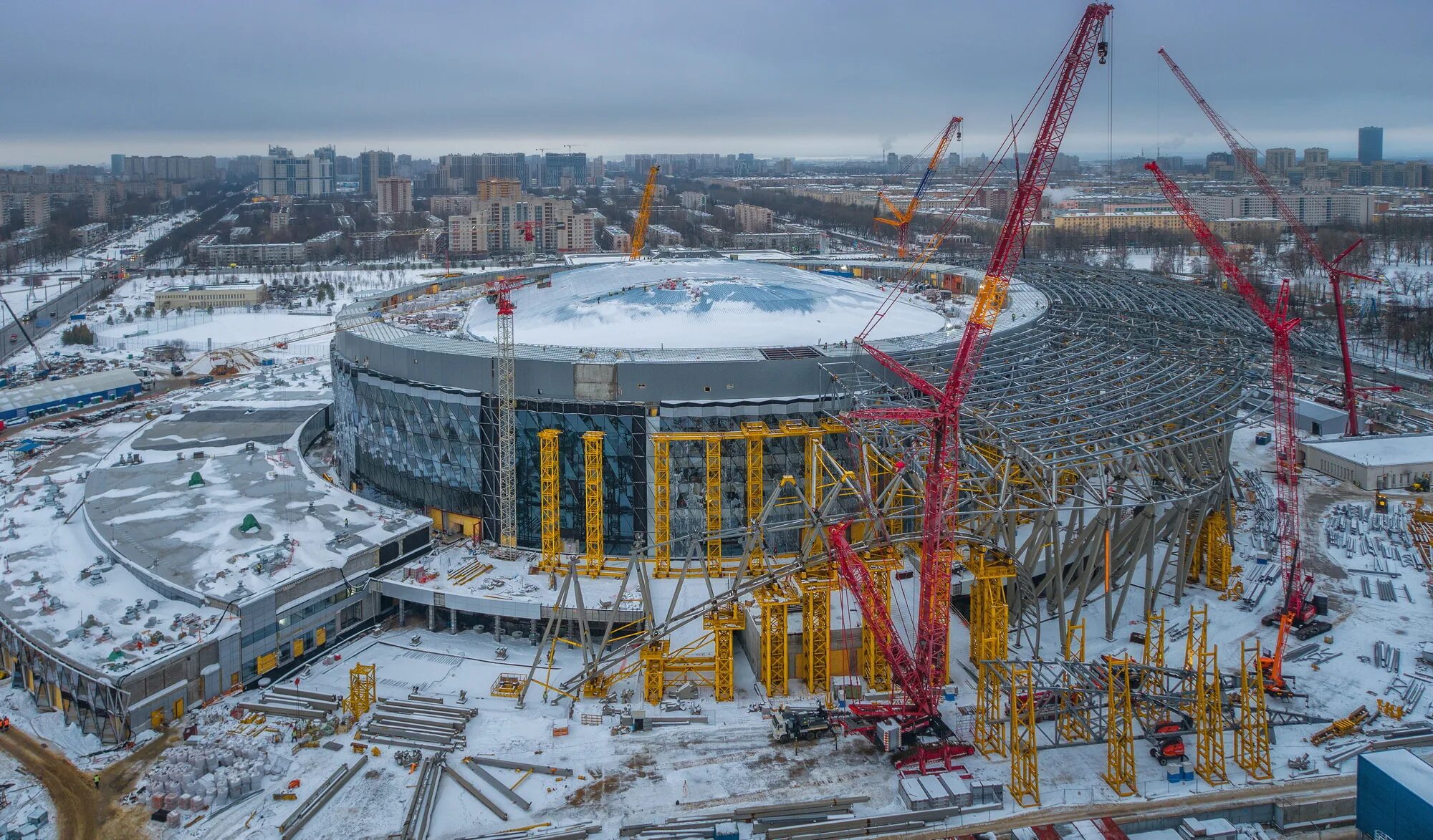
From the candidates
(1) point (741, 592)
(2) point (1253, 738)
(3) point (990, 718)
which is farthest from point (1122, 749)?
(1) point (741, 592)

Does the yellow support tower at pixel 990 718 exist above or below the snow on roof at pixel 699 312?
below

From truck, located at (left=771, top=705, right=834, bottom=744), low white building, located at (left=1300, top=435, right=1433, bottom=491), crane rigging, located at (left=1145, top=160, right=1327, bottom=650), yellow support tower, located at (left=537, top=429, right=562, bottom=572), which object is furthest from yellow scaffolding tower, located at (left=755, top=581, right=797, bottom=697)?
low white building, located at (left=1300, top=435, right=1433, bottom=491)

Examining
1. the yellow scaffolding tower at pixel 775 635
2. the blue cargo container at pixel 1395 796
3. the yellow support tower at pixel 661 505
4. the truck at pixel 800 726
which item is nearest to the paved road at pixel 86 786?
the truck at pixel 800 726

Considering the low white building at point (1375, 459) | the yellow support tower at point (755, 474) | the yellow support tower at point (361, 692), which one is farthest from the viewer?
the low white building at point (1375, 459)

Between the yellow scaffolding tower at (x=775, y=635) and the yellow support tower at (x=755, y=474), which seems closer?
the yellow scaffolding tower at (x=775, y=635)

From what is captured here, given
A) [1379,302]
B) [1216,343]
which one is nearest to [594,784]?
[1216,343]

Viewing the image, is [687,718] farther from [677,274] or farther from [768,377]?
[677,274]

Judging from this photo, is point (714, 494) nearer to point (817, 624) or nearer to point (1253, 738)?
point (817, 624)

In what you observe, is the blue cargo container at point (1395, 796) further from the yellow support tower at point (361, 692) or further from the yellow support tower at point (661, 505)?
the yellow support tower at point (361, 692)
